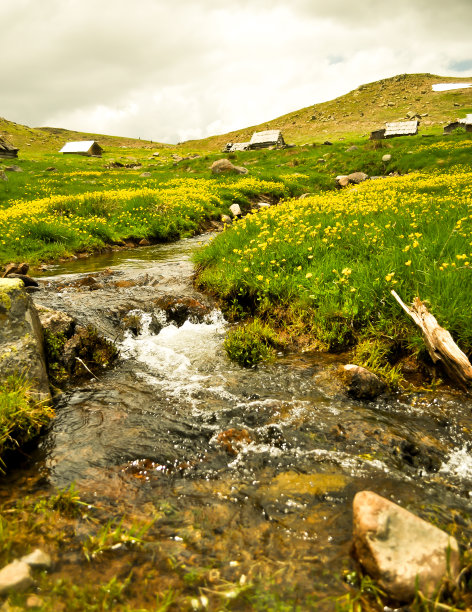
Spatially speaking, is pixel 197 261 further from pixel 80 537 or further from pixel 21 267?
pixel 80 537

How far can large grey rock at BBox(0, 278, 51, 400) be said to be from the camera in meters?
4.75

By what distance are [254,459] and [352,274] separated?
443cm

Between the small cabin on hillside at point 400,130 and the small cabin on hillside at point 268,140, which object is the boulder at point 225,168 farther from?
the small cabin on hillside at point 268,140

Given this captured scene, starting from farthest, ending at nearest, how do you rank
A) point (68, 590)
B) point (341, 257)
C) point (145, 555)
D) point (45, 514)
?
point (341, 257) → point (45, 514) → point (145, 555) → point (68, 590)

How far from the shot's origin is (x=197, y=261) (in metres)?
10.9

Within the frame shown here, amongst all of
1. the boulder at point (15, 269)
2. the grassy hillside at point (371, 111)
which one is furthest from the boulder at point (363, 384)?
the grassy hillside at point (371, 111)

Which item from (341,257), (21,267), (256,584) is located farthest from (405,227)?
(21,267)

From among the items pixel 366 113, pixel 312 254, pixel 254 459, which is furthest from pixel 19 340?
pixel 366 113

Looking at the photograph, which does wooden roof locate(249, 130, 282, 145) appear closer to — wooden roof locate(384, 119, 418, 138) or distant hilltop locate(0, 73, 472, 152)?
distant hilltop locate(0, 73, 472, 152)

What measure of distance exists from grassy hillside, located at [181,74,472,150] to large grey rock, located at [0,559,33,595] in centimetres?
6440

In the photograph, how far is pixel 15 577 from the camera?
2.38 m

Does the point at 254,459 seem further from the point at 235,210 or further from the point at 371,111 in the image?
the point at 371,111

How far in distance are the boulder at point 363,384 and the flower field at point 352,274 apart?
1.04m

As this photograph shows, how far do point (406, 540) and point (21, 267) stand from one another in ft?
40.1
